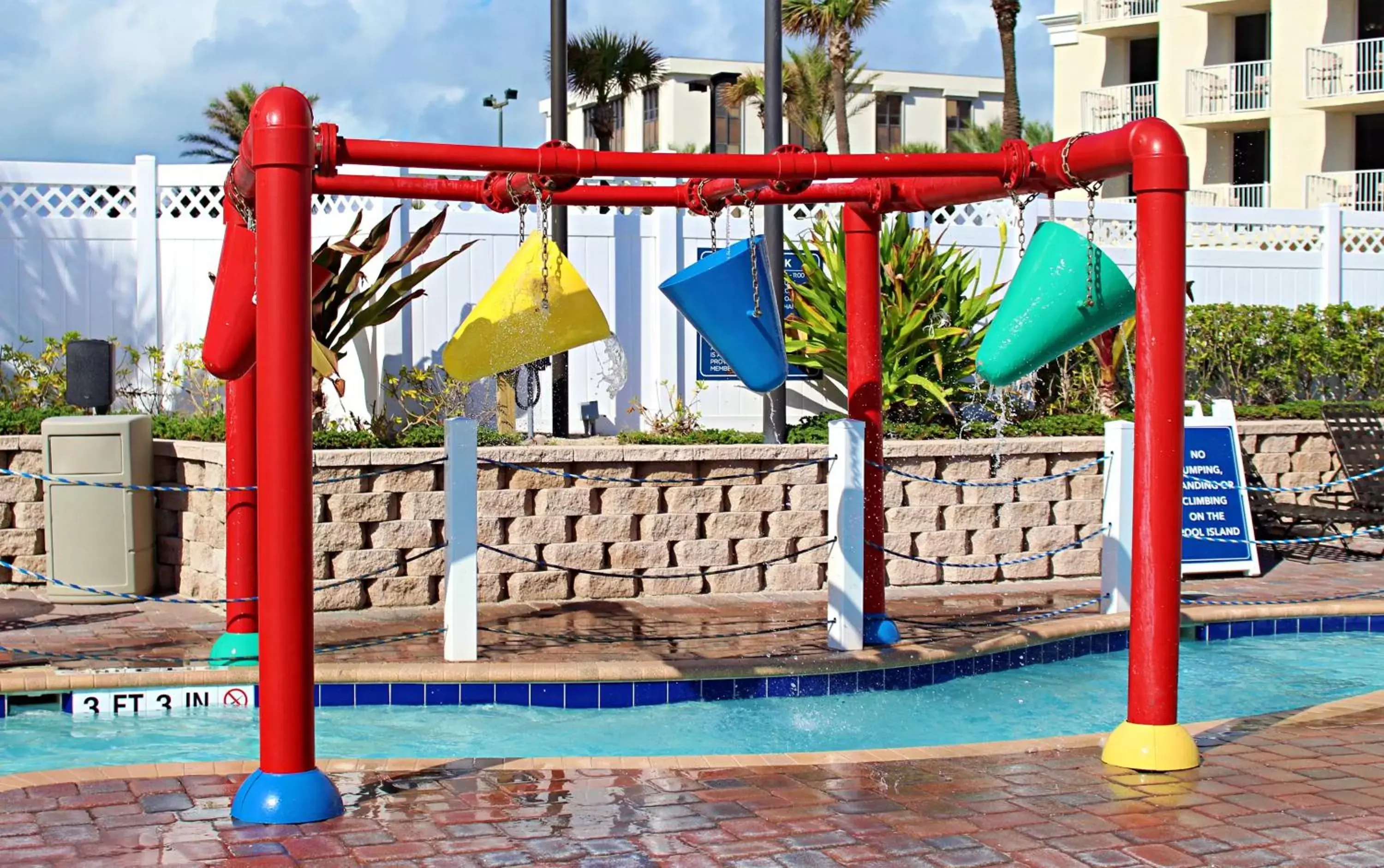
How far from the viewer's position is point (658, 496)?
33.7 feet

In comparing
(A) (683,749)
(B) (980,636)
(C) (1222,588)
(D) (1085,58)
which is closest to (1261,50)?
(D) (1085,58)

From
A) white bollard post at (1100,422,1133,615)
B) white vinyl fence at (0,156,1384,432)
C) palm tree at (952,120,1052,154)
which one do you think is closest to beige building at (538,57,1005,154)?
palm tree at (952,120,1052,154)

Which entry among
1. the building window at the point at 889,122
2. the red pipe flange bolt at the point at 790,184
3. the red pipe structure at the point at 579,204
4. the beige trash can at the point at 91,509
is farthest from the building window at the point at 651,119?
the red pipe flange bolt at the point at 790,184

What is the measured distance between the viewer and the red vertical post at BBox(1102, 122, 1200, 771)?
593 centimetres

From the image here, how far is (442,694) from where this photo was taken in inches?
298

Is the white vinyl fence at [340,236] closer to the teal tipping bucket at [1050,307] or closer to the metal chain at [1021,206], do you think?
the metal chain at [1021,206]

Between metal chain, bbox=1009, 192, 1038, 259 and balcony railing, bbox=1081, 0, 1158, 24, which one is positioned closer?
metal chain, bbox=1009, 192, 1038, 259

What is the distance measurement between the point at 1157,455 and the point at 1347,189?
28.8 metres

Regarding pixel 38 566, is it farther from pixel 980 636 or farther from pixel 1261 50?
pixel 1261 50

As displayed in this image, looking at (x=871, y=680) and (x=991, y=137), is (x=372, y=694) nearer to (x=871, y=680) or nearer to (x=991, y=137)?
(x=871, y=680)

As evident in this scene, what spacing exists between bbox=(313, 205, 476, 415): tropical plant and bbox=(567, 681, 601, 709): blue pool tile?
4156 millimetres

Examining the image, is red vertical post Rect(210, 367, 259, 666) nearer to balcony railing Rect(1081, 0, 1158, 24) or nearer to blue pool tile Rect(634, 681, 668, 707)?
blue pool tile Rect(634, 681, 668, 707)

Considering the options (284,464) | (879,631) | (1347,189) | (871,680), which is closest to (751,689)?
(871,680)

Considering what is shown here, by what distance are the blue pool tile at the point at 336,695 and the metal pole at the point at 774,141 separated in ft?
13.7
